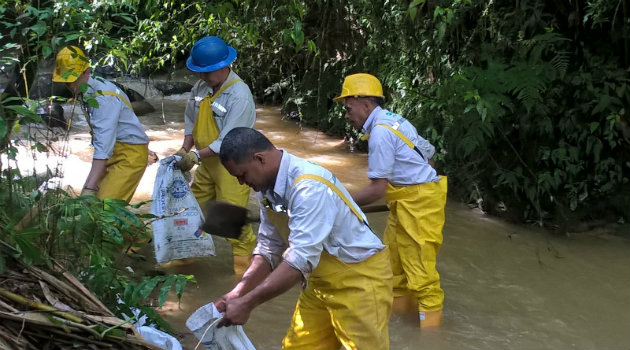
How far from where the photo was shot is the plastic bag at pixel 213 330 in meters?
3.10

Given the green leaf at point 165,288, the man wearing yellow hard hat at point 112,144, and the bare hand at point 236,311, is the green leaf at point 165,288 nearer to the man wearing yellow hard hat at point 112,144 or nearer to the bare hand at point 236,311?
the bare hand at point 236,311

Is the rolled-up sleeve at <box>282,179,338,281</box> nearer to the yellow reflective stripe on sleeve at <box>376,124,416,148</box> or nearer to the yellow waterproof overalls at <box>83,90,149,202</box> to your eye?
the yellow reflective stripe on sleeve at <box>376,124,416,148</box>

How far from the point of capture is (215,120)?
5.46 m

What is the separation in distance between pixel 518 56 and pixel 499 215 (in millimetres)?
1661

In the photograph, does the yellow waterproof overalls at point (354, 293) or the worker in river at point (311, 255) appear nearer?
the worker in river at point (311, 255)

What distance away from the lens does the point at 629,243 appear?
22.1 ft

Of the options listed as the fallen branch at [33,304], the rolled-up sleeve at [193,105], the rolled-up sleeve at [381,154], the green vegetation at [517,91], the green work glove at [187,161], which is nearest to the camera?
the fallen branch at [33,304]

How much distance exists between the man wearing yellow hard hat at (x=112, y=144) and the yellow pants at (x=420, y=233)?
6.42 ft

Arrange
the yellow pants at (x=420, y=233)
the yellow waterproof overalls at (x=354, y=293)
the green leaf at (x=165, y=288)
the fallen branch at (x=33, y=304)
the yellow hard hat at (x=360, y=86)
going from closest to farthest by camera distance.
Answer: the fallen branch at (x=33, y=304) → the yellow waterproof overalls at (x=354, y=293) → the green leaf at (x=165, y=288) → the yellow hard hat at (x=360, y=86) → the yellow pants at (x=420, y=233)

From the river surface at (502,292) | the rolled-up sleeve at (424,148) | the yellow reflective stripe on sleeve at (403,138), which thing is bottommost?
the river surface at (502,292)

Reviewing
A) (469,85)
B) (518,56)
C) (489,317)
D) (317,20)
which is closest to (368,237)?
(489,317)

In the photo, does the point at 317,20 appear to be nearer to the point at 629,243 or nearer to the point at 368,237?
the point at 629,243

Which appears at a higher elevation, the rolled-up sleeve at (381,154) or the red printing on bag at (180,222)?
the rolled-up sleeve at (381,154)

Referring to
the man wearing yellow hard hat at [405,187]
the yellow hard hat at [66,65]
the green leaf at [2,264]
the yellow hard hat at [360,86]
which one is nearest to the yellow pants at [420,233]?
the man wearing yellow hard hat at [405,187]
